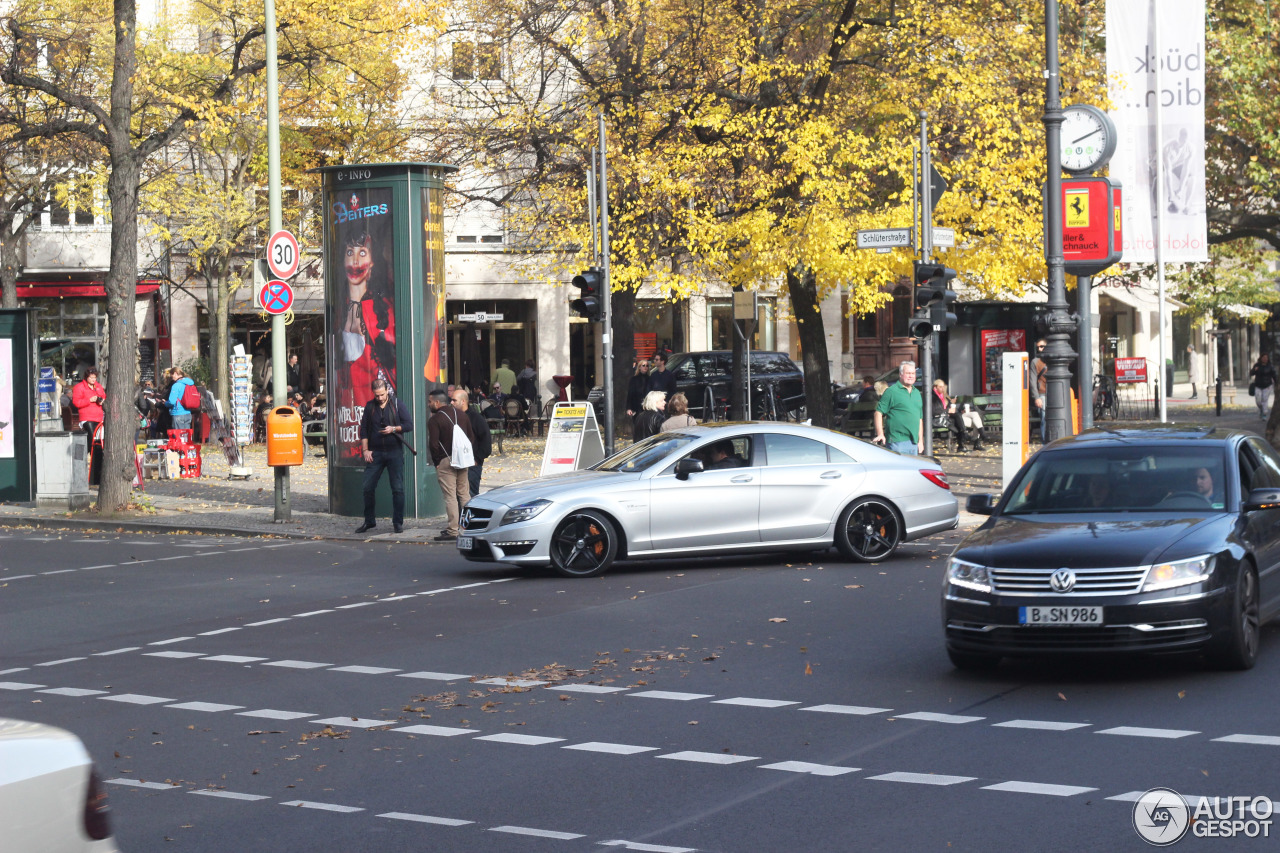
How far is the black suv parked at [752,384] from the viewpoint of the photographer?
3662cm

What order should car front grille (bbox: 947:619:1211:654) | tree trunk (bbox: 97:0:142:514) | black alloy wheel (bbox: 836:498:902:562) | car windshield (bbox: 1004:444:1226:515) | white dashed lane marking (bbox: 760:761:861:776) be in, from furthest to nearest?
tree trunk (bbox: 97:0:142:514)
black alloy wheel (bbox: 836:498:902:562)
car windshield (bbox: 1004:444:1226:515)
car front grille (bbox: 947:619:1211:654)
white dashed lane marking (bbox: 760:761:861:776)

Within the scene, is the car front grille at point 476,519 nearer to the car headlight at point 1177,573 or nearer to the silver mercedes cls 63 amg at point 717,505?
the silver mercedes cls 63 amg at point 717,505

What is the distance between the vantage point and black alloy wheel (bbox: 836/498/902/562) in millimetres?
14898

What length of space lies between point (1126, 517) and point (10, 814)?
7.10 m

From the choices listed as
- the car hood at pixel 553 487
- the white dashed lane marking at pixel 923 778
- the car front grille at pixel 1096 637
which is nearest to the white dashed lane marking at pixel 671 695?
the car front grille at pixel 1096 637

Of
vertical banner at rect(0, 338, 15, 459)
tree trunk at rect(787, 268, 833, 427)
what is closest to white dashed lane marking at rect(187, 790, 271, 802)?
vertical banner at rect(0, 338, 15, 459)

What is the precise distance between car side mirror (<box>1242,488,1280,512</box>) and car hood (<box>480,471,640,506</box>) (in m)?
6.56

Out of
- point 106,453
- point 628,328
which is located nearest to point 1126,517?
point 106,453

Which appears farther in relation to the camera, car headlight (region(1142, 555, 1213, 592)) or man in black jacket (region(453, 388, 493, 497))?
man in black jacket (region(453, 388, 493, 497))

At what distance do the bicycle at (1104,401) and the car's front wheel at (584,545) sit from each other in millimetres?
24964

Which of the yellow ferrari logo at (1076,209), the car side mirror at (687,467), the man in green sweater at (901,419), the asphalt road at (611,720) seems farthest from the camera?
the yellow ferrari logo at (1076,209)

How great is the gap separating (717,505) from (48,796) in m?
11.2

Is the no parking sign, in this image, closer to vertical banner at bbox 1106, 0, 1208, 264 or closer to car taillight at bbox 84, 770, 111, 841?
vertical banner at bbox 1106, 0, 1208, 264
